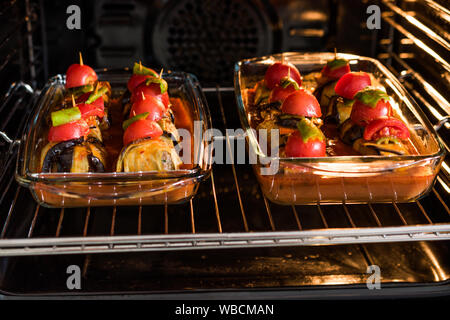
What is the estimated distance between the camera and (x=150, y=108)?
54.5 inches

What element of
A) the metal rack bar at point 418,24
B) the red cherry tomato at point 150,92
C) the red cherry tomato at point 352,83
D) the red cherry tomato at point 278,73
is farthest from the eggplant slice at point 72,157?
the metal rack bar at point 418,24

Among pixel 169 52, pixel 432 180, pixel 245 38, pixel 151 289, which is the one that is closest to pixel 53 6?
pixel 169 52

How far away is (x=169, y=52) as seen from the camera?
5.55 ft

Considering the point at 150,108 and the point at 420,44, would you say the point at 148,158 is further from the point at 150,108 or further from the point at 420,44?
the point at 420,44

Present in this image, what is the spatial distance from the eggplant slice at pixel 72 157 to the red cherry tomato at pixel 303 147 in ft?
1.36

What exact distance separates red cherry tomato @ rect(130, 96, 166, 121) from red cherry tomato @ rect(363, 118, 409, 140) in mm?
501

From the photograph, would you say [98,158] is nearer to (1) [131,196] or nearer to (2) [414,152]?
(1) [131,196]

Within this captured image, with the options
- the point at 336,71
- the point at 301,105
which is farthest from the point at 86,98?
the point at 336,71

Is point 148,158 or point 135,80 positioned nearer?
point 148,158

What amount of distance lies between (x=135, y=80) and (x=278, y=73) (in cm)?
39

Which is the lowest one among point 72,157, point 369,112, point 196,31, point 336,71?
point 72,157

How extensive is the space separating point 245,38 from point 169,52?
0.23 m

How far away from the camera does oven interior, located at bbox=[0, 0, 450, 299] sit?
1145 millimetres

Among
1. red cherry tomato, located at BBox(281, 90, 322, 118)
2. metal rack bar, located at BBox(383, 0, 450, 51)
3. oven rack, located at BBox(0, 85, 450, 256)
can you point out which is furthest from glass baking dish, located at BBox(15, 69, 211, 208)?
metal rack bar, located at BBox(383, 0, 450, 51)
